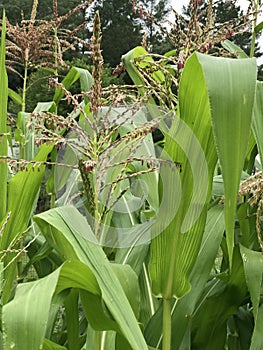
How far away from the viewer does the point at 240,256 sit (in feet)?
2.90

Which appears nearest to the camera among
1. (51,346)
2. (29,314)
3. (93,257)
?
(29,314)

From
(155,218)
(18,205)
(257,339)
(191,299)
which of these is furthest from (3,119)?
(257,339)

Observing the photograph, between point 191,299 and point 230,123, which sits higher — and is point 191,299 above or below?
below

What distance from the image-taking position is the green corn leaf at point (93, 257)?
0.57 meters

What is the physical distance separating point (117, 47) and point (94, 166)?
1146cm

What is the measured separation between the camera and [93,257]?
0.60 metres

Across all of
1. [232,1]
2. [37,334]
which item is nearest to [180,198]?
[37,334]

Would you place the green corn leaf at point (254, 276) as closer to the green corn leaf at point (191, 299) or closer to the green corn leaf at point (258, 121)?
the green corn leaf at point (191, 299)

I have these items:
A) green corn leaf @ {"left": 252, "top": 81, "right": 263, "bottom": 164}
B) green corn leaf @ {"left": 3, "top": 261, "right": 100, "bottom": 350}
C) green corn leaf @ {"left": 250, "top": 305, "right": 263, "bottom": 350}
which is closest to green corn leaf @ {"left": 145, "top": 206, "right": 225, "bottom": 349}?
green corn leaf @ {"left": 250, "top": 305, "right": 263, "bottom": 350}

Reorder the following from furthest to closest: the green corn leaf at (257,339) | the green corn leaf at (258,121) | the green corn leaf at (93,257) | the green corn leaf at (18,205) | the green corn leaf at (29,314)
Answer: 1. the green corn leaf at (18,205)
2. the green corn leaf at (257,339)
3. the green corn leaf at (258,121)
4. the green corn leaf at (93,257)
5. the green corn leaf at (29,314)

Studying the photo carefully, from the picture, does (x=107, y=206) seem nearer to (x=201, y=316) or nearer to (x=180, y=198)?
(x=180, y=198)

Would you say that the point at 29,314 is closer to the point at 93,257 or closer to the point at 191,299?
the point at 93,257

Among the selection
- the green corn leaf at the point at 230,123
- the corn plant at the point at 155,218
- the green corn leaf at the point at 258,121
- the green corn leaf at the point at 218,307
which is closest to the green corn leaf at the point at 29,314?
the corn plant at the point at 155,218

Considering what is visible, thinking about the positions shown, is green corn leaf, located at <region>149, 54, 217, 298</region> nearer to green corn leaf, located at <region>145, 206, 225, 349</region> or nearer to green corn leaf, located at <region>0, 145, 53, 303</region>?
green corn leaf, located at <region>145, 206, 225, 349</region>
